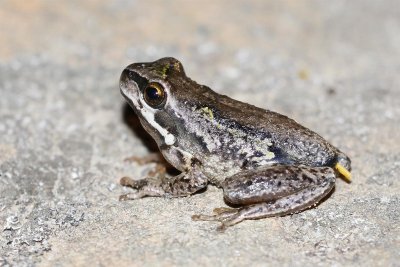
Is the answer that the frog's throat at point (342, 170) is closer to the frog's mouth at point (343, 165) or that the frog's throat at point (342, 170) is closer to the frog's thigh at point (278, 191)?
the frog's mouth at point (343, 165)

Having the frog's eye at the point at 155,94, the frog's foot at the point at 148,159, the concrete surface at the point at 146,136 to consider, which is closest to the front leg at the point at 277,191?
the concrete surface at the point at 146,136

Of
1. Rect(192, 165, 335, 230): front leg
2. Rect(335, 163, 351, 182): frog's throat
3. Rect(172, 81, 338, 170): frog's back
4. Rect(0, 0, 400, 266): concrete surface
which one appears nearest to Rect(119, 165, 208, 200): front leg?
Rect(0, 0, 400, 266): concrete surface

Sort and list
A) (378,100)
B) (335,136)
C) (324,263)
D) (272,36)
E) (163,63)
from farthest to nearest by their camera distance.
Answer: (272,36)
(378,100)
(335,136)
(163,63)
(324,263)

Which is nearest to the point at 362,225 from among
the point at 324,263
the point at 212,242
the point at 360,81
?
the point at 324,263

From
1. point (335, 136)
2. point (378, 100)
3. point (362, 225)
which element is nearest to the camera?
point (362, 225)

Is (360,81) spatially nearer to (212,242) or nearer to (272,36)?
(272,36)
